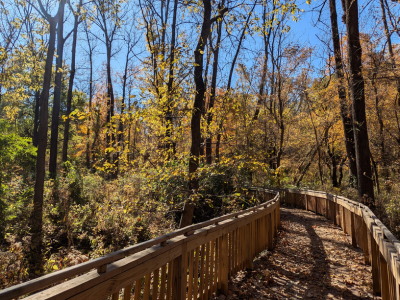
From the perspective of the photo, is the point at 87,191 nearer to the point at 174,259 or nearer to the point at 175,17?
the point at 175,17

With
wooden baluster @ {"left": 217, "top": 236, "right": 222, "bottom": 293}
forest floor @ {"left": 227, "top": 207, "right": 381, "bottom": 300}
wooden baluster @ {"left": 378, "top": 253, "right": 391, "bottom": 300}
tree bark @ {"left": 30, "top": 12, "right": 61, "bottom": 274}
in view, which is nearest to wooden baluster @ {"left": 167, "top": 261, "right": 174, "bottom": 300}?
wooden baluster @ {"left": 217, "top": 236, "right": 222, "bottom": 293}

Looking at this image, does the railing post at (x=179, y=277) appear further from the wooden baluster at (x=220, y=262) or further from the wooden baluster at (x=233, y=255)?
the wooden baluster at (x=233, y=255)

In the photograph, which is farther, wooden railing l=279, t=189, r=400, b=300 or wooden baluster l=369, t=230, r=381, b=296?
wooden baluster l=369, t=230, r=381, b=296

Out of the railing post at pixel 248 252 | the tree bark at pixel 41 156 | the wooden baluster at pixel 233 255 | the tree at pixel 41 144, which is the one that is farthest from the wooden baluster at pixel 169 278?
the tree at pixel 41 144

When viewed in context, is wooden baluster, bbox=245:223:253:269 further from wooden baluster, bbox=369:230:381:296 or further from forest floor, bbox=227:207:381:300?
wooden baluster, bbox=369:230:381:296

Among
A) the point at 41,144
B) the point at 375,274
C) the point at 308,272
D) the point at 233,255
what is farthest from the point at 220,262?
the point at 41,144

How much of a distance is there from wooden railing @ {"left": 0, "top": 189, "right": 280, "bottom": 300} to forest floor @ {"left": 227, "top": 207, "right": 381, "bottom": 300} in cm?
30

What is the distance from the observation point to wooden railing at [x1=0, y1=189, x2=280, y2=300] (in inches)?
68.2

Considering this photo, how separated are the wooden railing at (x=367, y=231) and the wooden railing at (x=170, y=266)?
2.04 m

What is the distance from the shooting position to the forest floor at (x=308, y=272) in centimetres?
422

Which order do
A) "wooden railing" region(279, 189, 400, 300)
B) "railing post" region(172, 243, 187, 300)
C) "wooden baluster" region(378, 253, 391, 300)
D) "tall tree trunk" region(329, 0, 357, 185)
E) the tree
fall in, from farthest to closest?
"tall tree trunk" region(329, 0, 357, 185) → the tree → "wooden baluster" region(378, 253, 391, 300) → "railing post" region(172, 243, 187, 300) → "wooden railing" region(279, 189, 400, 300)

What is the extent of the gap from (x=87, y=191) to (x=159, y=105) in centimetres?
870

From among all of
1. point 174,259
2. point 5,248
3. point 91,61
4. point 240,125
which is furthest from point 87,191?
point 91,61

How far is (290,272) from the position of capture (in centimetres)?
514
